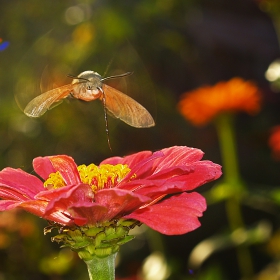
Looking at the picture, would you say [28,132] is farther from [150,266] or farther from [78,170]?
[78,170]

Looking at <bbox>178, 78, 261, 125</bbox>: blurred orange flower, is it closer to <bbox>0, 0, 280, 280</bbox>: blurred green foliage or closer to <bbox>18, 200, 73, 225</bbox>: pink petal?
<bbox>0, 0, 280, 280</bbox>: blurred green foliage

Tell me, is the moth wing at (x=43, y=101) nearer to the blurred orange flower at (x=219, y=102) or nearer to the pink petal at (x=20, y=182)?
the pink petal at (x=20, y=182)

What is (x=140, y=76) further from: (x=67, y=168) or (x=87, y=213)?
(x=87, y=213)

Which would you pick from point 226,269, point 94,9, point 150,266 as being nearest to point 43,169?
point 150,266

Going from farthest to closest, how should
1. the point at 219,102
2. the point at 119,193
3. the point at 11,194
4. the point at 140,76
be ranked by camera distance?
the point at 140,76 < the point at 219,102 < the point at 11,194 < the point at 119,193

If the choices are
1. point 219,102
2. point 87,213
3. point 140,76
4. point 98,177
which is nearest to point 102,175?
point 98,177

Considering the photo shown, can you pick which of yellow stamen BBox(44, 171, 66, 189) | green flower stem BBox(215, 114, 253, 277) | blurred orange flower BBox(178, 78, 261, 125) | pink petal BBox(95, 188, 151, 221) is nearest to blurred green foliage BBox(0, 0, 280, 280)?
green flower stem BBox(215, 114, 253, 277)

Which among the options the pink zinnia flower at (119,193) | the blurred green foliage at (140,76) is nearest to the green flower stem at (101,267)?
the pink zinnia flower at (119,193)
